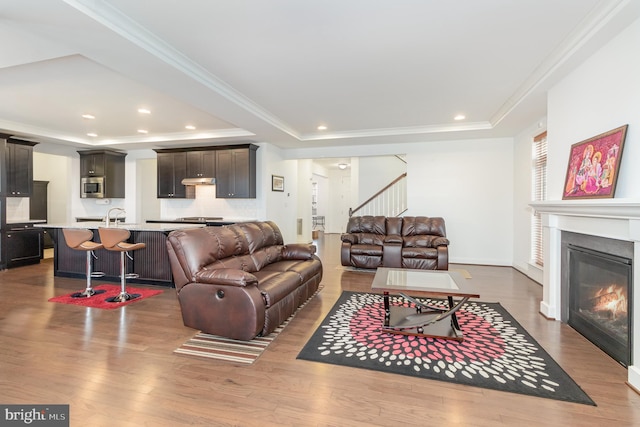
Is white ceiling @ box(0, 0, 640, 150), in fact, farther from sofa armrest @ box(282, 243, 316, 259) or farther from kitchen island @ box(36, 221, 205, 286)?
sofa armrest @ box(282, 243, 316, 259)

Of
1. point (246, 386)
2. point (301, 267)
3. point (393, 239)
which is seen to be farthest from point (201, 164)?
point (246, 386)

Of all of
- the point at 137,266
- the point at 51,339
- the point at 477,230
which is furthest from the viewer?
the point at 477,230

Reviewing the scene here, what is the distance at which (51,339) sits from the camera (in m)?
2.80

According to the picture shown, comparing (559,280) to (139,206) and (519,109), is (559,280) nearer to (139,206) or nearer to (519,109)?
(519,109)

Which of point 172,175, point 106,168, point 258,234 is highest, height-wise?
point 106,168

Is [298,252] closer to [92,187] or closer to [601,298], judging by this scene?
[601,298]

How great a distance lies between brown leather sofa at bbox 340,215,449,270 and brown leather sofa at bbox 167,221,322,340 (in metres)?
2.25

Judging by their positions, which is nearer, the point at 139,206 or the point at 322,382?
the point at 322,382

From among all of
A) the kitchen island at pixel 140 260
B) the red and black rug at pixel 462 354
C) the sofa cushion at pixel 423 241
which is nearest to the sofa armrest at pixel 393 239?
the sofa cushion at pixel 423 241

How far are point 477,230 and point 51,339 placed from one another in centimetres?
682

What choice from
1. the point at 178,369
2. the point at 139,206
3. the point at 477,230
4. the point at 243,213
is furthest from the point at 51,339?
the point at 477,230

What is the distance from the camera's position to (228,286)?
8.73ft

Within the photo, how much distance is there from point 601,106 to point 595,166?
0.53 m

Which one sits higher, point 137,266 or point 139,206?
→ point 139,206
